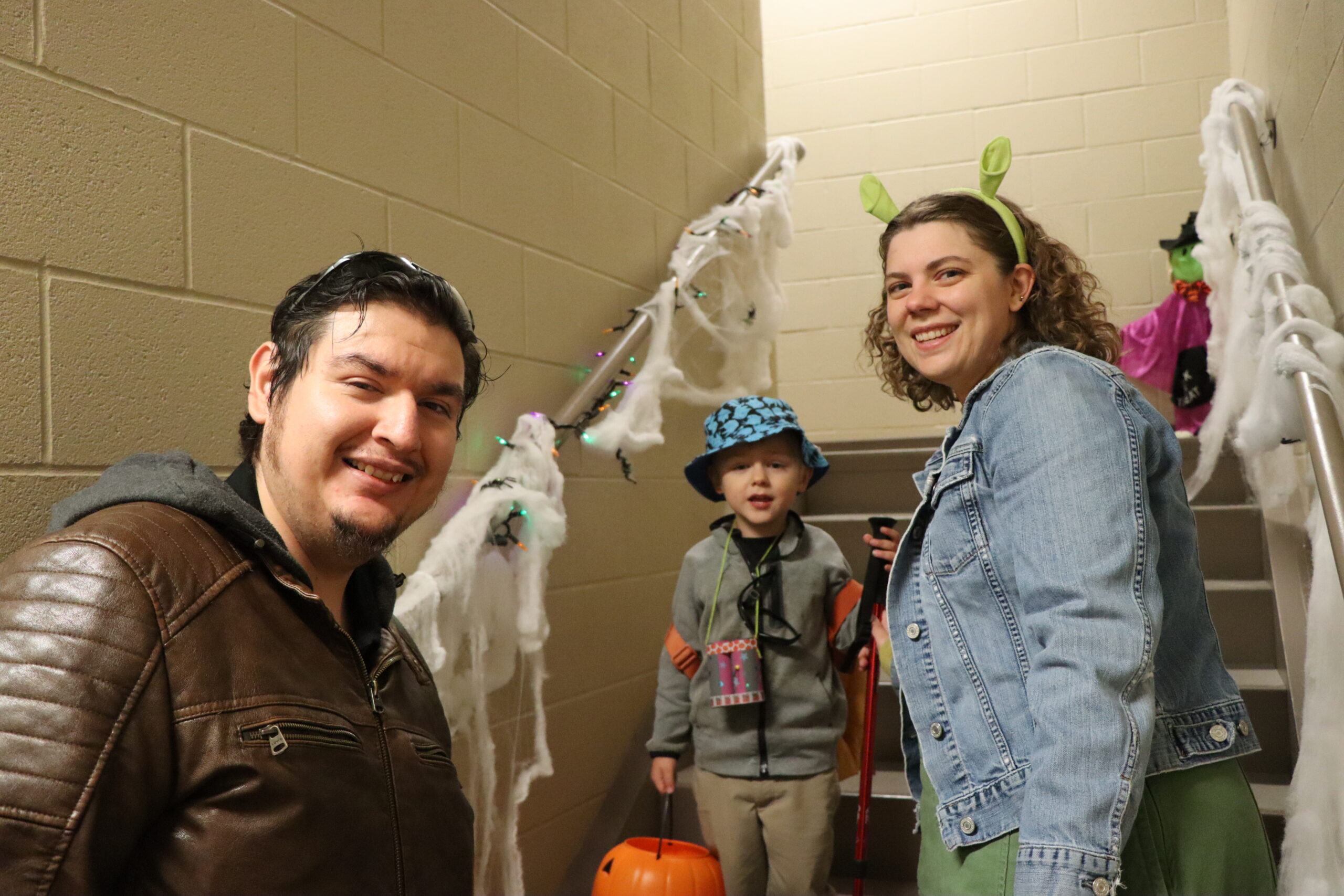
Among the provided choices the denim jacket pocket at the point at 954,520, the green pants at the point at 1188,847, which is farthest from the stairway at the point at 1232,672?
the green pants at the point at 1188,847

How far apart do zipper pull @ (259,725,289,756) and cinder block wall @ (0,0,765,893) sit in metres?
0.50

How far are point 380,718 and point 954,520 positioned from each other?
70 centimetres

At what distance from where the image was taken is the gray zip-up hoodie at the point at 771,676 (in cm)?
230

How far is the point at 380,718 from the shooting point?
1.10 m

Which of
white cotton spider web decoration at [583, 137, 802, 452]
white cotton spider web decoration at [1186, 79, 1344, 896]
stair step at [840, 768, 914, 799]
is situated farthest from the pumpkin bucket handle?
white cotton spider web decoration at [1186, 79, 1344, 896]

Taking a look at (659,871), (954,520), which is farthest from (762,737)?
(954,520)

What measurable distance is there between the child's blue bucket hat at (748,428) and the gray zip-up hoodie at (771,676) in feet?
0.49

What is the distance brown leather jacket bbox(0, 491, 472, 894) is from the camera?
30.9 inches

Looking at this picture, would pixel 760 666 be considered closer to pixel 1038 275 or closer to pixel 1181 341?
pixel 1038 275

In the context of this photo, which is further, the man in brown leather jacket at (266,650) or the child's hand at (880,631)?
the child's hand at (880,631)

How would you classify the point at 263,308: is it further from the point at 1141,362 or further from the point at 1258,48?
the point at 1141,362

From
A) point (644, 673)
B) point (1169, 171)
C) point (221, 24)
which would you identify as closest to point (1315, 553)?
point (644, 673)

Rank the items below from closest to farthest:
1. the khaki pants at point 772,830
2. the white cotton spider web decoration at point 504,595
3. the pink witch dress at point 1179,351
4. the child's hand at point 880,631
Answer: the child's hand at point 880,631 → the white cotton spider web decoration at point 504,595 → the khaki pants at point 772,830 → the pink witch dress at point 1179,351

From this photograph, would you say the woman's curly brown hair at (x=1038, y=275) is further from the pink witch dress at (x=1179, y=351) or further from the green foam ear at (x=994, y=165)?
the pink witch dress at (x=1179, y=351)
